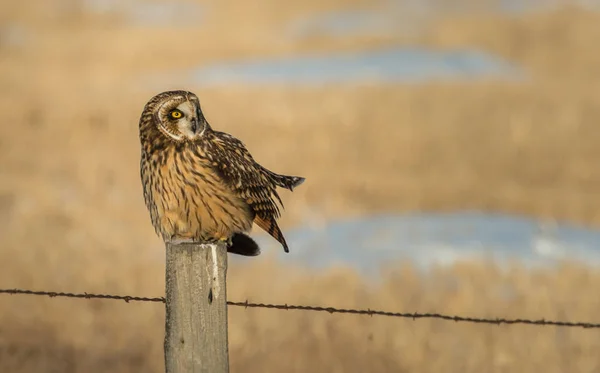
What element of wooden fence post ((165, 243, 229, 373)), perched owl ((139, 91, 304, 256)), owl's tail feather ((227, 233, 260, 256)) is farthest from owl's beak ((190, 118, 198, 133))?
wooden fence post ((165, 243, 229, 373))

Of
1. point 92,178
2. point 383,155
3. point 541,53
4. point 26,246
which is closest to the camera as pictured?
point 26,246

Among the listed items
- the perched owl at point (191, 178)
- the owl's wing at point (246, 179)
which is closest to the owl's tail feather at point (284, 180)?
the owl's wing at point (246, 179)

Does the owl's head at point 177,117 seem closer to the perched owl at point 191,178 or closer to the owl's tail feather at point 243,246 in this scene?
the perched owl at point 191,178

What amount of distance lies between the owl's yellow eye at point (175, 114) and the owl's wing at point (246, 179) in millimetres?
310

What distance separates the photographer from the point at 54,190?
1875cm

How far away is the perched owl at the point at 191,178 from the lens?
7301mm

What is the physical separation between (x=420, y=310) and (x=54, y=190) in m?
8.64

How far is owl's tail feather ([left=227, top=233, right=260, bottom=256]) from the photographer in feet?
23.8

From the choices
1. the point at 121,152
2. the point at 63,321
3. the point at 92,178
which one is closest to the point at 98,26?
the point at 121,152

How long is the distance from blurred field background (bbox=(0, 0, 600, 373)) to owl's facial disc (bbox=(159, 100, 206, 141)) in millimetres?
3180

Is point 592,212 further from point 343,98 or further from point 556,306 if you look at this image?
point 343,98

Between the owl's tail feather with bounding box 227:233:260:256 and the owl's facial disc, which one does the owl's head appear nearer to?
the owl's facial disc

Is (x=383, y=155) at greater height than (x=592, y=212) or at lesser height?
greater

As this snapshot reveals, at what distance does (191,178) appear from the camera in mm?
7344
